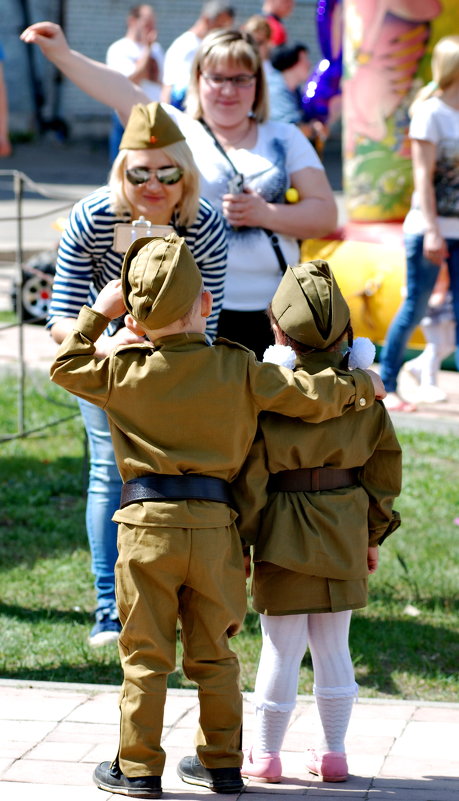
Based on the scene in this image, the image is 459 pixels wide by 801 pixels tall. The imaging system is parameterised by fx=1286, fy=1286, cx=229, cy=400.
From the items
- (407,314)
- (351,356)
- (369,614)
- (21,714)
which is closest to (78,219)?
(351,356)

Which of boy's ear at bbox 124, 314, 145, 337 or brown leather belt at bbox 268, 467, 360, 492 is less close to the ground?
boy's ear at bbox 124, 314, 145, 337

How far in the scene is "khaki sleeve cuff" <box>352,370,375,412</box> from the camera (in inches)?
123

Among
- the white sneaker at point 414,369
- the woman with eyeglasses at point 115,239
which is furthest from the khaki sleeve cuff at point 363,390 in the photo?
the white sneaker at point 414,369

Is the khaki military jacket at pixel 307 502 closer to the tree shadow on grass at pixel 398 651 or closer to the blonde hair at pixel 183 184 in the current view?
the blonde hair at pixel 183 184

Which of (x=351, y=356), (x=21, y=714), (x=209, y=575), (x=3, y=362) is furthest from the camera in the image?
(x=3, y=362)

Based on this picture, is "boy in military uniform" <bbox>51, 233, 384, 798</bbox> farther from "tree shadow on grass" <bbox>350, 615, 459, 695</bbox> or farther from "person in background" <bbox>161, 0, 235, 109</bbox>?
"person in background" <bbox>161, 0, 235, 109</bbox>

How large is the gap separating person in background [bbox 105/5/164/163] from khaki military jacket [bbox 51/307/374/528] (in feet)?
27.6

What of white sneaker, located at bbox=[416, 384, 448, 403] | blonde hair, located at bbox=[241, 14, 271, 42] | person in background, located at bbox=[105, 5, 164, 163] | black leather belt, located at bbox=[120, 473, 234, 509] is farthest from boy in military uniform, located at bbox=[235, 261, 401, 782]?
person in background, located at bbox=[105, 5, 164, 163]

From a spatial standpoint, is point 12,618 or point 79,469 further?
point 79,469

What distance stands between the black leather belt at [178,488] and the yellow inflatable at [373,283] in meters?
5.33

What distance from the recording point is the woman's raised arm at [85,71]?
14.9ft

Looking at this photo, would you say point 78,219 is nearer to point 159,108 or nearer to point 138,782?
point 159,108

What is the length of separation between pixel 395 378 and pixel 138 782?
16.0 ft

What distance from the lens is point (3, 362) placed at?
28.8 ft
